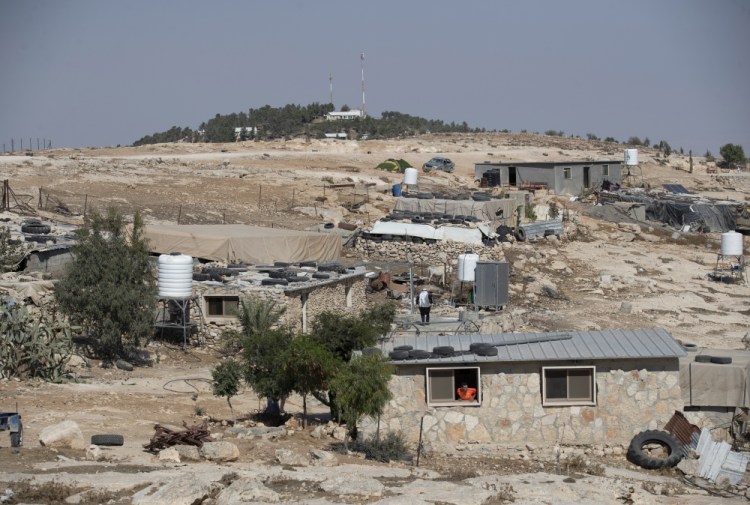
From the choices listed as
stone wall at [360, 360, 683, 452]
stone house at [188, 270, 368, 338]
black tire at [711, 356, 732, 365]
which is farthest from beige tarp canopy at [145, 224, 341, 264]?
black tire at [711, 356, 732, 365]

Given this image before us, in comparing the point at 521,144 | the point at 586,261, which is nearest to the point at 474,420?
the point at 586,261

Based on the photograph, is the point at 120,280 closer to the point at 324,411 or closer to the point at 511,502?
the point at 324,411

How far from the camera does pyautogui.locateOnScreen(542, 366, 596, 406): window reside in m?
18.2

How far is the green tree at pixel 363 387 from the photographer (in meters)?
17.2

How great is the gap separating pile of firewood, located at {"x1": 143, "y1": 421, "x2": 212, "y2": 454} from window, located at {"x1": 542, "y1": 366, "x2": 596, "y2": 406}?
533 cm

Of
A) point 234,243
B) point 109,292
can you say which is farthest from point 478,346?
point 234,243

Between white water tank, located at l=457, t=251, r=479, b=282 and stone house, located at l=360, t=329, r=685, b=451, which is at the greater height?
white water tank, located at l=457, t=251, r=479, b=282

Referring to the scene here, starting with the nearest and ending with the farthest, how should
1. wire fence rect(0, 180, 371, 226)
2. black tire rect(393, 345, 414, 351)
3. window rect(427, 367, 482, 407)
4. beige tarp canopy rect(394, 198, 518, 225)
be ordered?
1. window rect(427, 367, 482, 407)
2. black tire rect(393, 345, 414, 351)
3. wire fence rect(0, 180, 371, 226)
4. beige tarp canopy rect(394, 198, 518, 225)

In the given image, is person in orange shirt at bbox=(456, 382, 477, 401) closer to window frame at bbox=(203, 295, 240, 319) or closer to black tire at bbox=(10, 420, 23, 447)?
black tire at bbox=(10, 420, 23, 447)

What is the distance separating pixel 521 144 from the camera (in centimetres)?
8556

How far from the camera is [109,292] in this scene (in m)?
24.8

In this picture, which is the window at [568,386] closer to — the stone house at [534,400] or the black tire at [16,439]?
the stone house at [534,400]

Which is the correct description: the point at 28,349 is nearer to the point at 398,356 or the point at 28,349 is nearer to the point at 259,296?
the point at 259,296

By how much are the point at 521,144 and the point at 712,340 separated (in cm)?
5630
